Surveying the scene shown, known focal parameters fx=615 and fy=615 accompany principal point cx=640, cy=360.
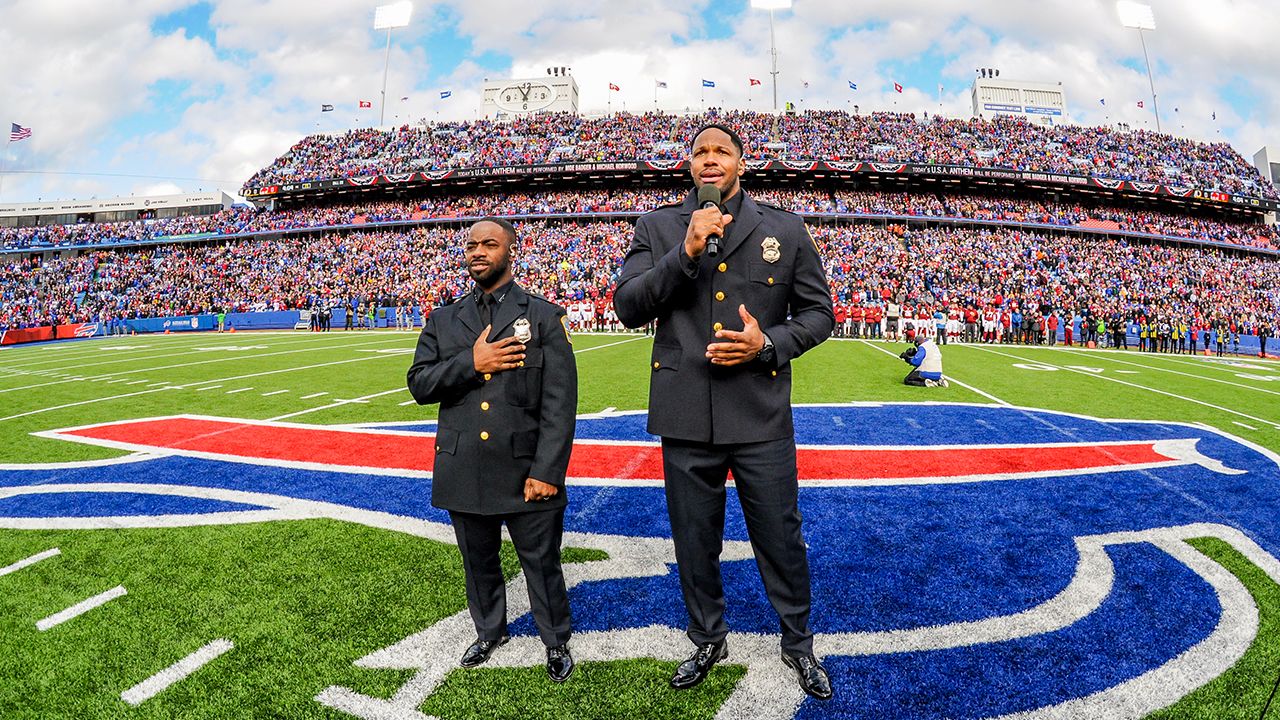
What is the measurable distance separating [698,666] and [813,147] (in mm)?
52969

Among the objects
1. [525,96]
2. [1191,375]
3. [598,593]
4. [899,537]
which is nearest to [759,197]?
[525,96]

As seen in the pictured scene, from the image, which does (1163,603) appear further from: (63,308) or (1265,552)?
(63,308)

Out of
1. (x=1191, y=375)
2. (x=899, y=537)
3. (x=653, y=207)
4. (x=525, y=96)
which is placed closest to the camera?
(x=899, y=537)

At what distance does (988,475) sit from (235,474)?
689 centimetres

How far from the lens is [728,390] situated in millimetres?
2459

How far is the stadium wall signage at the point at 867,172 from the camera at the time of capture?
4591 cm

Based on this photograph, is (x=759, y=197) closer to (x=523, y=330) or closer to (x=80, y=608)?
(x=523, y=330)

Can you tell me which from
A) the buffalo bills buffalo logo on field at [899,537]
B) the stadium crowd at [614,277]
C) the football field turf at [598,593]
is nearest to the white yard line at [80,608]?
the football field turf at [598,593]

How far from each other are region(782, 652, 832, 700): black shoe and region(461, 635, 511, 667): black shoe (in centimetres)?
130

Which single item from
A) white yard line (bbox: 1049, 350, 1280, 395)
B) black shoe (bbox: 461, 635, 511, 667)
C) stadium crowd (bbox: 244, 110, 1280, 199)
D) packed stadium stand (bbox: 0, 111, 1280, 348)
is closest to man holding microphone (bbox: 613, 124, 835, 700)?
black shoe (bbox: 461, 635, 511, 667)

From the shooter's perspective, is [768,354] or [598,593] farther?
[598,593]

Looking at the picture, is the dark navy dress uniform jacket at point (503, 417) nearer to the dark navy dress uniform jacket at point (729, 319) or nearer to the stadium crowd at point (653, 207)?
the dark navy dress uniform jacket at point (729, 319)

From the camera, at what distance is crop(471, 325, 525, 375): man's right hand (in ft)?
8.51

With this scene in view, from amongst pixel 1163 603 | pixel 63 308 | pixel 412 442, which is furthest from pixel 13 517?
pixel 63 308
